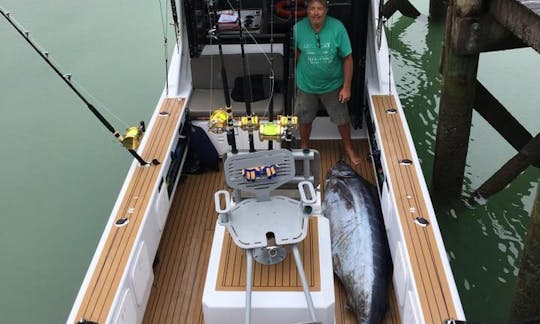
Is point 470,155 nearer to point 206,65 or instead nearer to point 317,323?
point 206,65

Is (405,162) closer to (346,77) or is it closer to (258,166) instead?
(346,77)

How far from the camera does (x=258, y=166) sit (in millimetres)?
2980

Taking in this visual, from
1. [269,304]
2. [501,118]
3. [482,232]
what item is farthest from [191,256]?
[501,118]

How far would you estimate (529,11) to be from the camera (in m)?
3.24

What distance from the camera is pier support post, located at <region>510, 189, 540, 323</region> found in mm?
3066

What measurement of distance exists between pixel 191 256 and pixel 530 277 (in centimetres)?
225

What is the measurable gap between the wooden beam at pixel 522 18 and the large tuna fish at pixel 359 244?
148cm

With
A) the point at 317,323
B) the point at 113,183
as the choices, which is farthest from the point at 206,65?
the point at 317,323

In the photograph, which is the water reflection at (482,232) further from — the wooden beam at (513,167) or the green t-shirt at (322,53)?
the green t-shirt at (322,53)

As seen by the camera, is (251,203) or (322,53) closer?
(251,203)

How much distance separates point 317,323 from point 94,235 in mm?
3480

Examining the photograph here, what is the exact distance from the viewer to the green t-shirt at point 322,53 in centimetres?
397

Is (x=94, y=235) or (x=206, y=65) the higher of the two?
(x=206, y=65)

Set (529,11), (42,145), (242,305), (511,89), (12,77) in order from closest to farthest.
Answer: (242,305), (529,11), (42,145), (511,89), (12,77)
